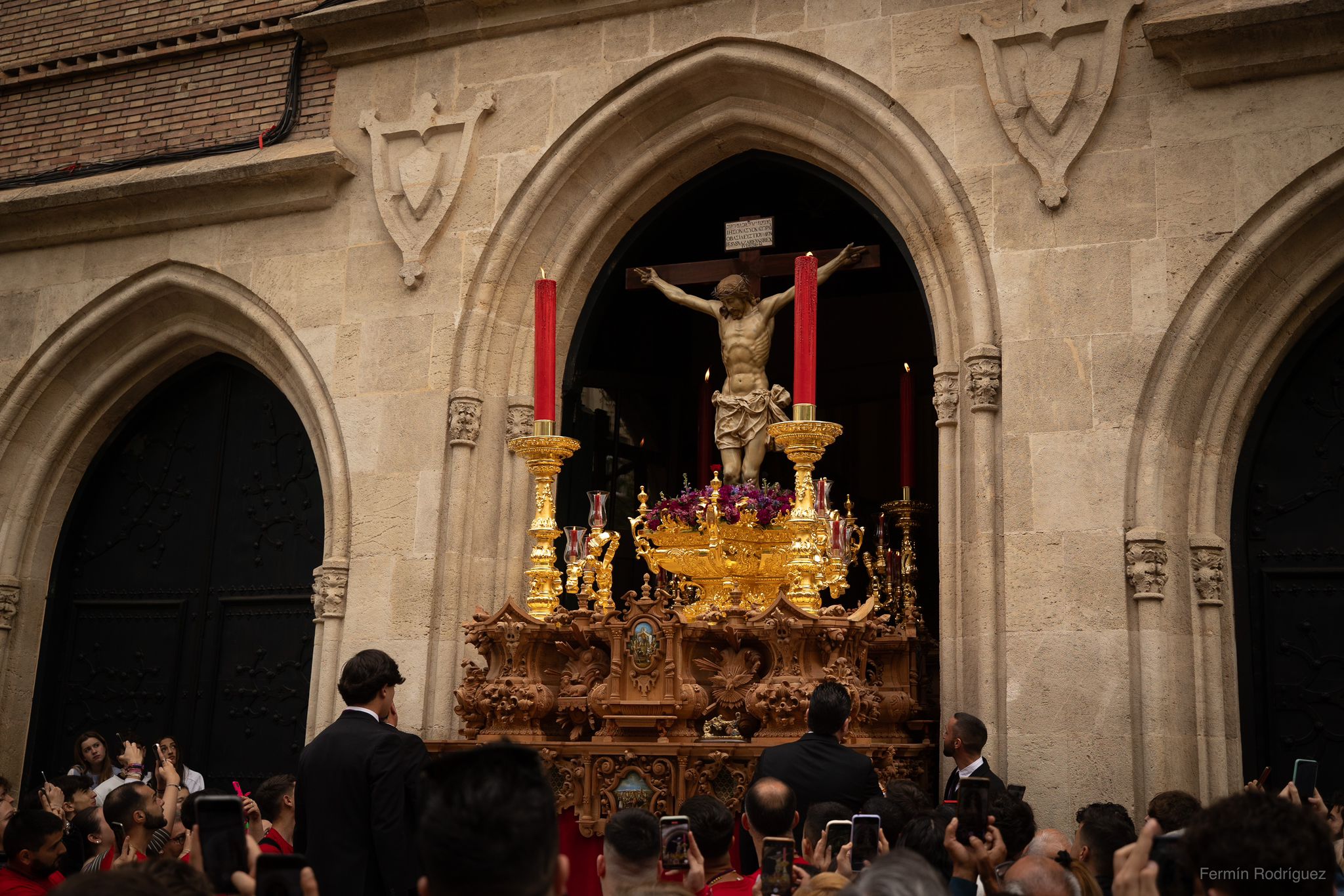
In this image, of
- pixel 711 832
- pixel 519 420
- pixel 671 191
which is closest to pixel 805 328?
pixel 519 420

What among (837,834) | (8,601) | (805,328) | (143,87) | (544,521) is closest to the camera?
(837,834)

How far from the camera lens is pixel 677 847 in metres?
3.64

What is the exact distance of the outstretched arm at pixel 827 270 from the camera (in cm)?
886

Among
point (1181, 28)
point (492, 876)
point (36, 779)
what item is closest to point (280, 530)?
point (36, 779)

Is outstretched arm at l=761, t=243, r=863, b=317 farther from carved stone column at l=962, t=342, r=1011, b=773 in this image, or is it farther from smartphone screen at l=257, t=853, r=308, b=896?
smartphone screen at l=257, t=853, r=308, b=896

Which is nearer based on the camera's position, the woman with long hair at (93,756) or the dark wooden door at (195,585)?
the woman with long hair at (93,756)

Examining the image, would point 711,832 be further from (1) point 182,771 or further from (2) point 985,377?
(1) point 182,771

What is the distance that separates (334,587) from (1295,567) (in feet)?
20.0

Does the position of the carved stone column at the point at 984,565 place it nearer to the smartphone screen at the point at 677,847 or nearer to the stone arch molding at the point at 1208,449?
the stone arch molding at the point at 1208,449

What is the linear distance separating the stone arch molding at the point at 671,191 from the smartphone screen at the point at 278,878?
5.60 meters

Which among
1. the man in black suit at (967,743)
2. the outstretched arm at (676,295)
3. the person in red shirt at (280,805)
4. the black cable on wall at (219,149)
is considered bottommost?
the person in red shirt at (280,805)

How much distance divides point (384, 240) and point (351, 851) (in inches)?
239

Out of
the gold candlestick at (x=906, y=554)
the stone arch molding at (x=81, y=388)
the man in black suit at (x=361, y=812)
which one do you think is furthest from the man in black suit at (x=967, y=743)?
the stone arch molding at (x=81, y=388)

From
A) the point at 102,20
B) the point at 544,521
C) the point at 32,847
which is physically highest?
the point at 102,20
